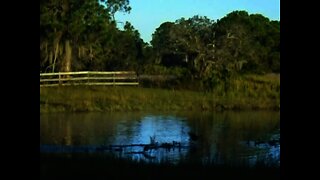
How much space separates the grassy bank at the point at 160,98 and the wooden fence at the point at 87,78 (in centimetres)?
104

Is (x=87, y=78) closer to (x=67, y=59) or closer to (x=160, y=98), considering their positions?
(x=67, y=59)

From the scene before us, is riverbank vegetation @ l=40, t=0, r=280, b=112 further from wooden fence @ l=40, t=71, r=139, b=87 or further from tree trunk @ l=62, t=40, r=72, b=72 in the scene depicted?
wooden fence @ l=40, t=71, r=139, b=87

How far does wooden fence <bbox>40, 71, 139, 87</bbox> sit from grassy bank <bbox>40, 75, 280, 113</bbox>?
3.41ft

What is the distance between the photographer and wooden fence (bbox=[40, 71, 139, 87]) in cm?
3030

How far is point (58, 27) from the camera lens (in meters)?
31.0

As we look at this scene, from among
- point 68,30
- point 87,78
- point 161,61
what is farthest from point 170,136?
point 161,61

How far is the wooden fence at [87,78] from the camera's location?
99.4ft

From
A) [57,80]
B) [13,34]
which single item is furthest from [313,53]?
[57,80]

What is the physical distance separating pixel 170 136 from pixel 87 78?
15.9 m

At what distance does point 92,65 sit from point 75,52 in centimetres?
315

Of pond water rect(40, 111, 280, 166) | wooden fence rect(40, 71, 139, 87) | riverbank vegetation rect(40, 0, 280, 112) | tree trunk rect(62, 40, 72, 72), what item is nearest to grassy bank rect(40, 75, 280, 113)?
riverbank vegetation rect(40, 0, 280, 112)

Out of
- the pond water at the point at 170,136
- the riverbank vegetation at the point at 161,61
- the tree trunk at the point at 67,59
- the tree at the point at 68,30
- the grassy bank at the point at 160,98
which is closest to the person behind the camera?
the pond water at the point at 170,136

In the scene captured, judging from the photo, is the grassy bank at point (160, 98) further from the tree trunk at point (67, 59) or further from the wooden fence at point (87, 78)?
the tree trunk at point (67, 59)

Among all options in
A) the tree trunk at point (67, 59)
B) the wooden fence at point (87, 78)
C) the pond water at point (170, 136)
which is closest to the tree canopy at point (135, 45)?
the tree trunk at point (67, 59)
